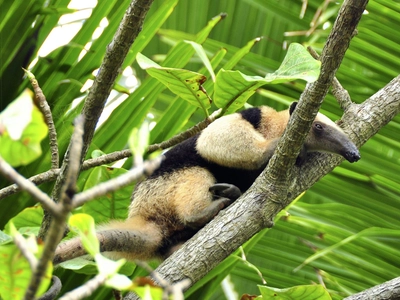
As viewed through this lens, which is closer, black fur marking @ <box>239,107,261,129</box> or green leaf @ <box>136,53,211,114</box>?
green leaf @ <box>136,53,211,114</box>

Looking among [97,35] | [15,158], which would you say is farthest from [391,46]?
[15,158]

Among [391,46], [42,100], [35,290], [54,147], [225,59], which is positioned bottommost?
[54,147]

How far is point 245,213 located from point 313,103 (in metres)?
0.45

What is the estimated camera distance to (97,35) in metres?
2.77

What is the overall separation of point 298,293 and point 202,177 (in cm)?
111

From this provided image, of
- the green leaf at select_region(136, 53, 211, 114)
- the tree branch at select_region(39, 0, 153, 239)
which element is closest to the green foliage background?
the green leaf at select_region(136, 53, 211, 114)

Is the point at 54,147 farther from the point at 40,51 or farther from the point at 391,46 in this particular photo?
the point at 391,46

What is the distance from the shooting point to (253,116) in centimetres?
296

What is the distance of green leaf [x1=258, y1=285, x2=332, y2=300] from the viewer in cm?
181

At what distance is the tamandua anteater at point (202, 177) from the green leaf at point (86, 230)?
5.58 ft

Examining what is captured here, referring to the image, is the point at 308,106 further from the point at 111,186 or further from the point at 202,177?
the point at 111,186

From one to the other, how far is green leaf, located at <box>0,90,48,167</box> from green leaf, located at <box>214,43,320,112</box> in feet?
3.45

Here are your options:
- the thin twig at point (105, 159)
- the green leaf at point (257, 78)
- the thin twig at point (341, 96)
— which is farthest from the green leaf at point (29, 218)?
the thin twig at point (341, 96)

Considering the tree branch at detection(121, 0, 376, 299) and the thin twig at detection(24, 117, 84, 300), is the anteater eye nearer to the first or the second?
the tree branch at detection(121, 0, 376, 299)
